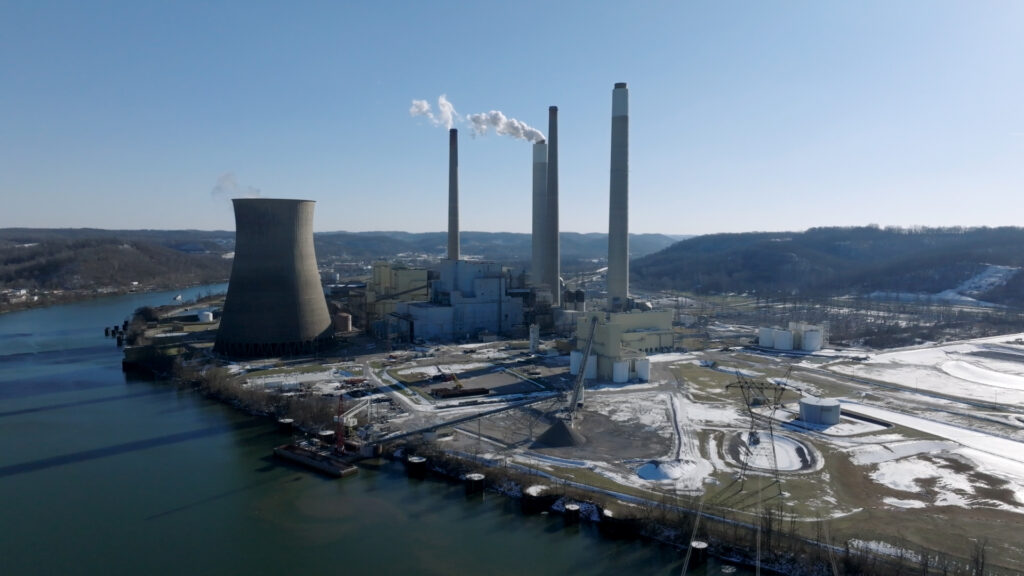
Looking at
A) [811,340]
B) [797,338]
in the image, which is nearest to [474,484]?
[797,338]

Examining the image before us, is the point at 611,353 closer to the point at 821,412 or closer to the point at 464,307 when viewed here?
the point at 821,412

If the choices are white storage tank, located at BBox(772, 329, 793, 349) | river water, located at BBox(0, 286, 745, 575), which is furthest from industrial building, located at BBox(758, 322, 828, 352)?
river water, located at BBox(0, 286, 745, 575)

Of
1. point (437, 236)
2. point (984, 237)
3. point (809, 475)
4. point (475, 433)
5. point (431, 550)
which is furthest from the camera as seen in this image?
point (437, 236)

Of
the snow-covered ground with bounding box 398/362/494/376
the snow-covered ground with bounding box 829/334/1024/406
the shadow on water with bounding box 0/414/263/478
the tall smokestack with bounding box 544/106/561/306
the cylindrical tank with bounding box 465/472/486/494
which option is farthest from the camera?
the tall smokestack with bounding box 544/106/561/306

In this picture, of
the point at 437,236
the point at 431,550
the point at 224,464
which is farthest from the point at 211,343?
the point at 437,236

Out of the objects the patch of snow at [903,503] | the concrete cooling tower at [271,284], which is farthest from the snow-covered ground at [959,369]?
the concrete cooling tower at [271,284]

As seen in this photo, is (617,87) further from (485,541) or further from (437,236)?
(437,236)

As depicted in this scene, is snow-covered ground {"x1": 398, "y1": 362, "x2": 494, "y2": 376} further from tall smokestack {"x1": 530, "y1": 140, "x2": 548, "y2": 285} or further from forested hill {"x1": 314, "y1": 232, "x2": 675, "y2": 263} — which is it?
forested hill {"x1": 314, "y1": 232, "x2": 675, "y2": 263}
